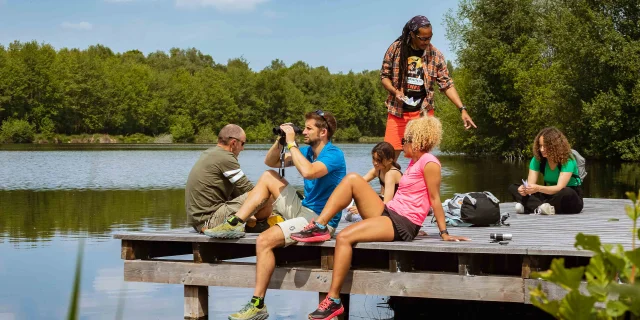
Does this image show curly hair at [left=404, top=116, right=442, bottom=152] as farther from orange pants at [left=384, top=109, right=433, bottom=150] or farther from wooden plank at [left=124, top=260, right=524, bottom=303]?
orange pants at [left=384, top=109, right=433, bottom=150]

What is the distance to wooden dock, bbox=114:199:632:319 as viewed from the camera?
5898 mm

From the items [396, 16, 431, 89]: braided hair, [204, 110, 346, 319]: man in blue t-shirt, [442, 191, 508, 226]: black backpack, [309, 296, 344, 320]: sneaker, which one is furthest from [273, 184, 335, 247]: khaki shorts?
[396, 16, 431, 89]: braided hair

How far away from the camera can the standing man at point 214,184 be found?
22.7 feet

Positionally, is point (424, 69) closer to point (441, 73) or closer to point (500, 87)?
point (441, 73)

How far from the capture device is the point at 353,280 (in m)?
6.30

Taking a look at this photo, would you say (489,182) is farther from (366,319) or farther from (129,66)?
(129,66)

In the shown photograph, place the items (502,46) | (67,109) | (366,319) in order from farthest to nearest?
(67,109) → (502,46) → (366,319)

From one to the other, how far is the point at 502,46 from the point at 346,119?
6309cm

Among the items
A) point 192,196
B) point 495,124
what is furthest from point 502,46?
point 192,196

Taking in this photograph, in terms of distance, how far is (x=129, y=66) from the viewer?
11419 cm

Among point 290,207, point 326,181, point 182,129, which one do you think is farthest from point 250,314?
point 182,129

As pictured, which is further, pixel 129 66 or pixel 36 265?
pixel 129 66

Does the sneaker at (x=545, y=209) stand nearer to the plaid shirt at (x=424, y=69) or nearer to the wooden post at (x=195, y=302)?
the plaid shirt at (x=424, y=69)

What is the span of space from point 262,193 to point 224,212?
44 cm
